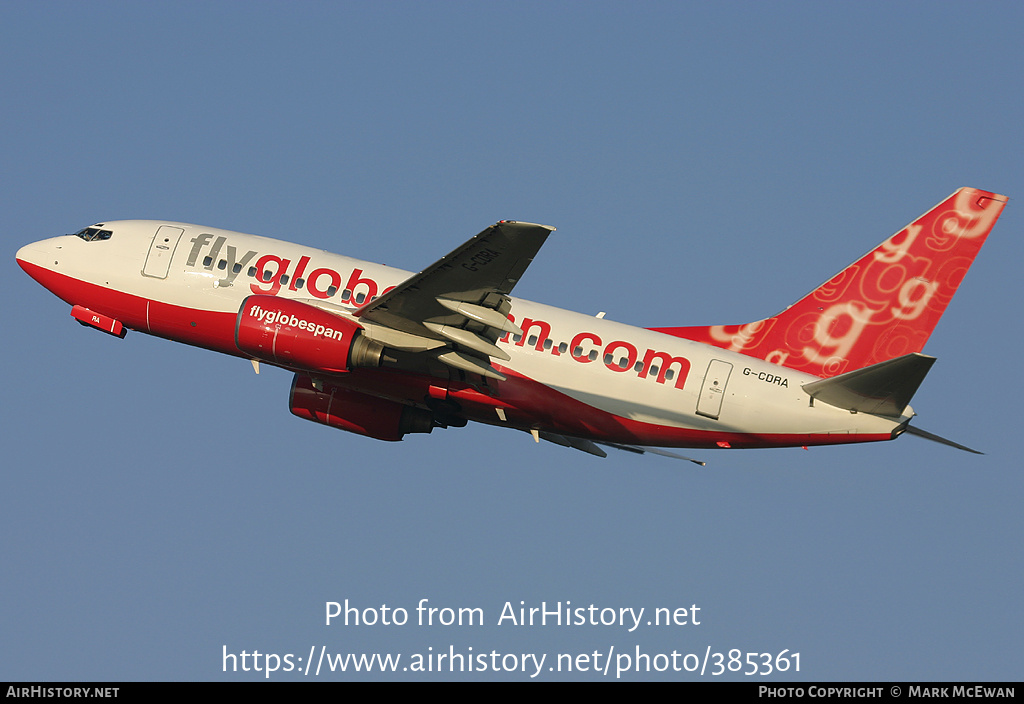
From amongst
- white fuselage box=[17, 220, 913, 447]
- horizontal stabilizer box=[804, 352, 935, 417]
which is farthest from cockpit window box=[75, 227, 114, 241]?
horizontal stabilizer box=[804, 352, 935, 417]

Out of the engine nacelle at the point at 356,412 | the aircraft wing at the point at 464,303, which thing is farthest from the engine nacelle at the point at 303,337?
the engine nacelle at the point at 356,412

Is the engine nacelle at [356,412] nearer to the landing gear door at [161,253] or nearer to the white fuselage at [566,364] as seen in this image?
the white fuselage at [566,364]


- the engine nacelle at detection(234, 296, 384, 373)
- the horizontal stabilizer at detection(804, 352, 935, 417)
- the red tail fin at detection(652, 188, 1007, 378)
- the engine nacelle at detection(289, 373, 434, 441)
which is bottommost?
the engine nacelle at detection(289, 373, 434, 441)

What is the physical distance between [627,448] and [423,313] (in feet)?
30.9

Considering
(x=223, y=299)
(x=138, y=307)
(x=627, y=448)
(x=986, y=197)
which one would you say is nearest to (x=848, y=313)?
(x=986, y=197)

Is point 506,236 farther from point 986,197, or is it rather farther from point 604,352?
point 986,197

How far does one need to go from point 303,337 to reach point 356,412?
5.03 m

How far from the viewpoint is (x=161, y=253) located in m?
39.7

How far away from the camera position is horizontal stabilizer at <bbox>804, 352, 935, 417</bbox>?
1289 inches

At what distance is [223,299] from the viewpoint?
Answer: 126 feet

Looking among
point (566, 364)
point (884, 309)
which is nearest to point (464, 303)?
point (566, 364)

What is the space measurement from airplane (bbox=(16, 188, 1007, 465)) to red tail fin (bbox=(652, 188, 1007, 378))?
0.05 m

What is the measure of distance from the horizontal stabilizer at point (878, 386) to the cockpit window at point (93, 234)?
23957 millimetres

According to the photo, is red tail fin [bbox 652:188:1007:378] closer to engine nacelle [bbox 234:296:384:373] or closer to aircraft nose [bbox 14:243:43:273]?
engine nacelle [bbox 234:296:384:373]
